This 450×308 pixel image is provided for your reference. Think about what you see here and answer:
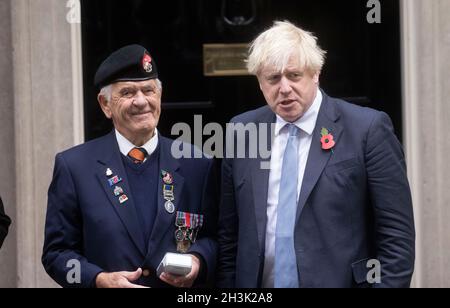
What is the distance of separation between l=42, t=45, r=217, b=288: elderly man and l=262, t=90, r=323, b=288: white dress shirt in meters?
0.28

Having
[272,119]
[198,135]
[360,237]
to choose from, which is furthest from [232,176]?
[198,135]

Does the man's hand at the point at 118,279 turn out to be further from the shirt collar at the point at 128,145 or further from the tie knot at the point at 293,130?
the tie knot at the point at 293,130

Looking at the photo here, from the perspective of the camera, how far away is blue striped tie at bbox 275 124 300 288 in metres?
3.74

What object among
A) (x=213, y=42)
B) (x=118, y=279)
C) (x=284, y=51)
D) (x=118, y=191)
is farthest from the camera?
(x=213, y=42)

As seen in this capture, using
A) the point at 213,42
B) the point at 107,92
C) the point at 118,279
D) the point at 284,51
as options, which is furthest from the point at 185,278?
the point at 213,42

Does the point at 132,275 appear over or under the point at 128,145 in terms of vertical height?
under

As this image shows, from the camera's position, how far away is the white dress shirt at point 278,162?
3.79 metres

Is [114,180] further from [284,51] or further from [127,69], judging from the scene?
[284,51]

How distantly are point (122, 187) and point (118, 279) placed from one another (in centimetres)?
37

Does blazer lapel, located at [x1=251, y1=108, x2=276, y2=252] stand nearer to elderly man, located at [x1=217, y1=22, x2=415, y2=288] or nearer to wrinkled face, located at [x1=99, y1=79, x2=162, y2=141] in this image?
elderly man, located at [x1=217, y1=22, x2=415, y2=288]

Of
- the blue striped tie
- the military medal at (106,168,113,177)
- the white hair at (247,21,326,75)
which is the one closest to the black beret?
the military medal at (106,168,113,177)

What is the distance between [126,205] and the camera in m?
3.91

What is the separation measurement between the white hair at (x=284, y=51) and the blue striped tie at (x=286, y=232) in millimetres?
395

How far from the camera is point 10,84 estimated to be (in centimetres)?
537
